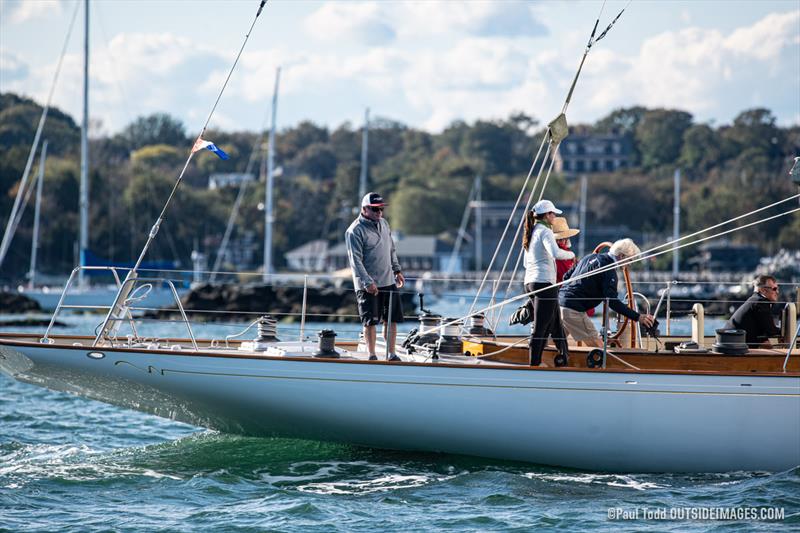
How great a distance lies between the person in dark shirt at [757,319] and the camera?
1020cm

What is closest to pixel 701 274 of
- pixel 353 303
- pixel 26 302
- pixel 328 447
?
pixel 353 303

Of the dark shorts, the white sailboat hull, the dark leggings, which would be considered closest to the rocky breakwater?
the white sailboat hull

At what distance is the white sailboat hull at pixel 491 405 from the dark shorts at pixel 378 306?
442mm

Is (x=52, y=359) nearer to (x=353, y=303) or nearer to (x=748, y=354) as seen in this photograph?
(x=748, y=354)

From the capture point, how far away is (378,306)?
10.1 meters

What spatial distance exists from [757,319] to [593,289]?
163cm

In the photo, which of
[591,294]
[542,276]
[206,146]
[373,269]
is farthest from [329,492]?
[206,146]

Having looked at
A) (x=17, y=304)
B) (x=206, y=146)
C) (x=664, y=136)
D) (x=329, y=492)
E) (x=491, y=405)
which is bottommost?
(x=329, y=492)

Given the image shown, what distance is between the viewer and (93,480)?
1020 centimetres

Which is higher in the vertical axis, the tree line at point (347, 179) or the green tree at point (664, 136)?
the green tree at point (664, 136)

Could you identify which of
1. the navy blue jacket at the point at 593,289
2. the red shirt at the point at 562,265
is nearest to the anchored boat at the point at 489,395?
the navy blue jacket at the point at 593,289

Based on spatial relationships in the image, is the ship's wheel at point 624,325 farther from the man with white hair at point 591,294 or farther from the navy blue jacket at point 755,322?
the navy blue jacket at point 755,322

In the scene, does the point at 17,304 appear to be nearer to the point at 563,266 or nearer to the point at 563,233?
the point at 563,266

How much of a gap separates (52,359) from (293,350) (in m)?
2.27
